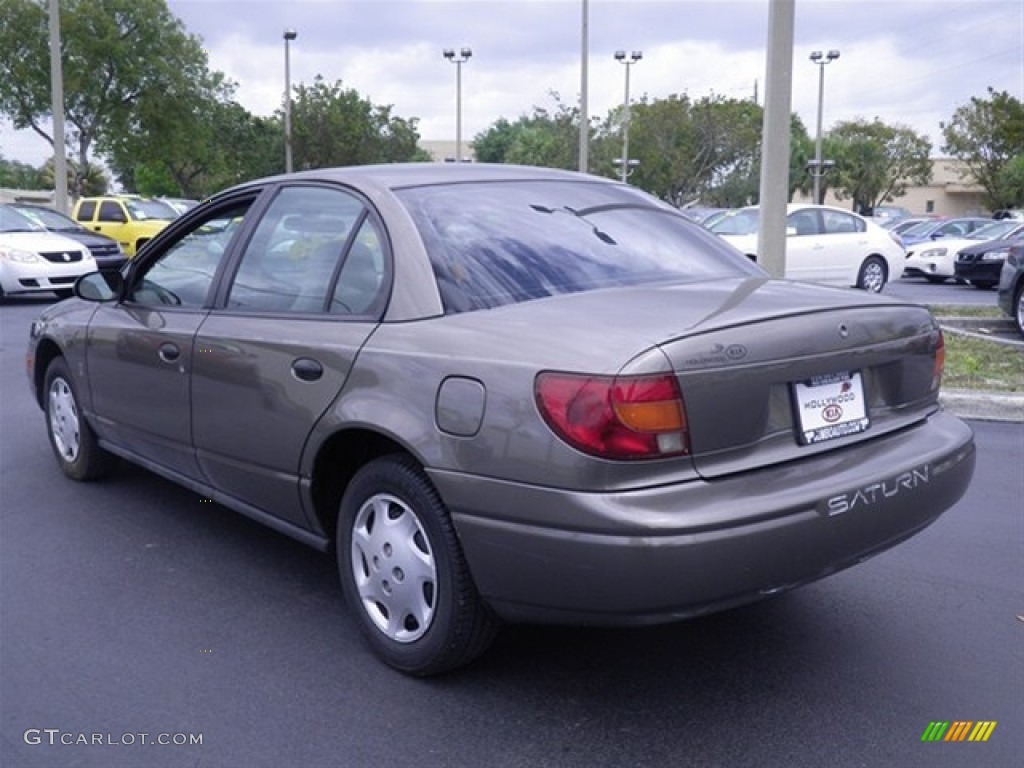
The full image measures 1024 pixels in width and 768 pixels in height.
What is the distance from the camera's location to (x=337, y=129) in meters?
44.6

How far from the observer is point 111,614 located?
385cm

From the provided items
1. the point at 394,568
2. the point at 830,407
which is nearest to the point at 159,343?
the point at 394,568

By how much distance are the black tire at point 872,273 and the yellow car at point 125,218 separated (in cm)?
1373

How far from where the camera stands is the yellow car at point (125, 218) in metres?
22.0

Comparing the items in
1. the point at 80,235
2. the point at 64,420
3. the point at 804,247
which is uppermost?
the point at 80,235

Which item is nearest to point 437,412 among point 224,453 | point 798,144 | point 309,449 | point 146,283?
point 309,449

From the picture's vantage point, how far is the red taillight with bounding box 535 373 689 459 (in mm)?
2744

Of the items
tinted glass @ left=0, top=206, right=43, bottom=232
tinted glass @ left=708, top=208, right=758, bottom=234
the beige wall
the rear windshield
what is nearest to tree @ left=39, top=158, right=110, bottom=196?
tinted glass @ left=0, top=206, right=43, bottom=232

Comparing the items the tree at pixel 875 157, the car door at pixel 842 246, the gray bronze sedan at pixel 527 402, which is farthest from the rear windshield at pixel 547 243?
the tree at pixel 875 157

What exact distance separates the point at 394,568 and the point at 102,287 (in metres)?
2.48

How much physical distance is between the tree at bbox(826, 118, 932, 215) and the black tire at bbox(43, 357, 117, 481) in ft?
206

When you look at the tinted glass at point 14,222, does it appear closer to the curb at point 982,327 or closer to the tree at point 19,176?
the curb at point 982,327

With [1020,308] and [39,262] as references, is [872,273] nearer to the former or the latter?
[1020,308]

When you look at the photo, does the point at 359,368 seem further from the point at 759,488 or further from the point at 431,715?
the point at 759,488
